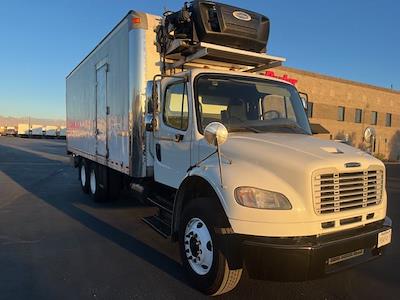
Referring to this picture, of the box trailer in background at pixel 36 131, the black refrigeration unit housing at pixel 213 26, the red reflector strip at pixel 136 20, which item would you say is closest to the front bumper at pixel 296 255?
the black refrigeration unit housing at pixel 213 26

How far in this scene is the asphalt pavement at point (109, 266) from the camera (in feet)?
15.3

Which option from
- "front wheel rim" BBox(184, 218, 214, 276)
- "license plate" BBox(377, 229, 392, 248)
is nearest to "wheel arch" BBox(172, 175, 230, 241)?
"front wheel rim" BBox(184, 218, 214, 276)

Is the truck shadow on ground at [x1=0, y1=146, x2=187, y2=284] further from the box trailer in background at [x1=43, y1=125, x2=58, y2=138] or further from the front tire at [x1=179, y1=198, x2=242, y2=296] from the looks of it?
the box trailer in background at [x1=43, y1=125, x2=58, y2=138]

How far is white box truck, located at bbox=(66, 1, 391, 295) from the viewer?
3.92 metres

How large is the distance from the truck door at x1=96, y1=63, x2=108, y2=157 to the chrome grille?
19.2 feet

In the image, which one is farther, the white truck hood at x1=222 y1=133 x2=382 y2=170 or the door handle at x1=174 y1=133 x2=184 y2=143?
the door handle at x1=174 y1=133 x2=184 y2=143

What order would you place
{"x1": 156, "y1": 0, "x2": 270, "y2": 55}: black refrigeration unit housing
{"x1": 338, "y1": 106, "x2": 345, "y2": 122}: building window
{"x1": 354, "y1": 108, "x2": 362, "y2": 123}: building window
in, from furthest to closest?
{"x1": 354, "y1": 108, "x2": 362, "y2": 123}: building window < {"x1": 338, "y1": 106, "x2": 345, "y2": 122}: building window < {"x1": 156, "y1": 0, "x2": 270, "y2": 55}: black refrigeration unit housing

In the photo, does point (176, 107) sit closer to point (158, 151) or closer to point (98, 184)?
point (158, 151)

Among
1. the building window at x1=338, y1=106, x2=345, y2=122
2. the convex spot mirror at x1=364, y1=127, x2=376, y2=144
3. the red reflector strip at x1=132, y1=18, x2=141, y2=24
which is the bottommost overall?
the convex spot mirror at x1=364, y1=127, x2=376, y2=144

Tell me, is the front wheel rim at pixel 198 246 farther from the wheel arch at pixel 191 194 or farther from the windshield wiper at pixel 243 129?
the windshield wiper at pixel 243 129

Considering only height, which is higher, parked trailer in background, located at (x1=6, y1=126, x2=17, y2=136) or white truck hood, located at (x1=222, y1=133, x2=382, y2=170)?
white truck hood, located at (x1=222, y1=133, x2=382, y2=170)

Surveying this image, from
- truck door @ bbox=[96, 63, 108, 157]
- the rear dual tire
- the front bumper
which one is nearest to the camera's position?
the front bumper

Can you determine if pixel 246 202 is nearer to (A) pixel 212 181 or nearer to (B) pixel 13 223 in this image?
(A) pixel 212 181

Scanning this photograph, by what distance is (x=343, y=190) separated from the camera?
408 centimetres
